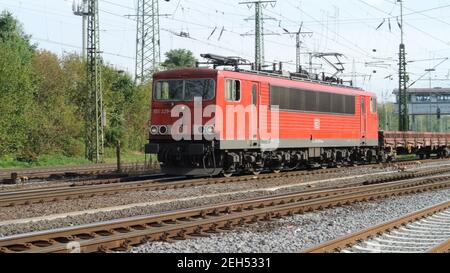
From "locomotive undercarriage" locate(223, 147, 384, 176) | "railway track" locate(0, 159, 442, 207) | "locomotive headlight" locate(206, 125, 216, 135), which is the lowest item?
"railway track" locate(0, 159, 442, 207)

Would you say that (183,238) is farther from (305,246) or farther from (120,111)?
(120,111)

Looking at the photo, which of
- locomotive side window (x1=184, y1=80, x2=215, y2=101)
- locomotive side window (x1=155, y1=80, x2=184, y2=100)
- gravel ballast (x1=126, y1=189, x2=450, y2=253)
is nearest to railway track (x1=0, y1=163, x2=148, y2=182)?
locomotive side window (x1=155, y1=80, x2=184, y2=100)

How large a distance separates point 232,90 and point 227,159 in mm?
2227

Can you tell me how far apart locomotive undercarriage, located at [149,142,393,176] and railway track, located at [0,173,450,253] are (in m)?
4.36

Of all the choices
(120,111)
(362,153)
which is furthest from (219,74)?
(120,111)

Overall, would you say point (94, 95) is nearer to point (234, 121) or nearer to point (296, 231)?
point (234, 121)

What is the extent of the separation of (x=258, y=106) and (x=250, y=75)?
106cm

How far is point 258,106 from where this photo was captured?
67.3 ft

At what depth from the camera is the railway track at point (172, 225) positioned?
28.1ft

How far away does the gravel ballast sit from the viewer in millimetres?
8820

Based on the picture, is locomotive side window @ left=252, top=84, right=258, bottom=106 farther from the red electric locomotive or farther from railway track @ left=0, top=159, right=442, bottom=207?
railway track @ left=0, top=159, right=442, bottom=207

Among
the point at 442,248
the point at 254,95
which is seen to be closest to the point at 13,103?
the point at 254,95

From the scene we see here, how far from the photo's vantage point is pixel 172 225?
10.5m

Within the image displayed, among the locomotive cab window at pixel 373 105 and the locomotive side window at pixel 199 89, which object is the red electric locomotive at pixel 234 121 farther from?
the locomotive cab window at pixel 373 105
